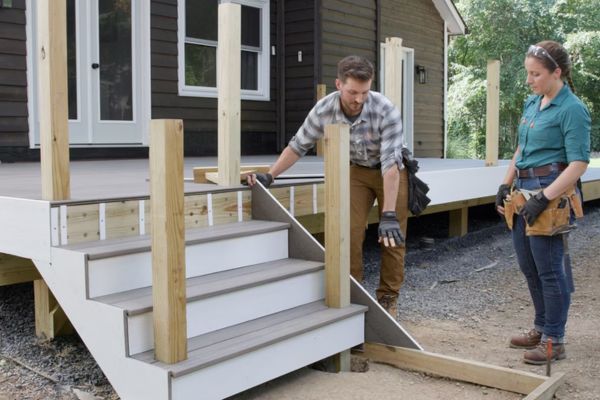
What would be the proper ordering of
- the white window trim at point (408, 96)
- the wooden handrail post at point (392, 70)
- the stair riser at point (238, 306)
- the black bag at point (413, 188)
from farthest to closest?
1. the white window trim at point (408, 96)
2. the wooden handrail post at point (392, 70)
3. the black bag at point (413, 188)
4. the stair riser at point (238, 306)

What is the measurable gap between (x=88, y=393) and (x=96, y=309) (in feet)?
1.96

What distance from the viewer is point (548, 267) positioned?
312cm

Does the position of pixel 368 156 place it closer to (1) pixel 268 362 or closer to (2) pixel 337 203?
(2) pixel 337 203

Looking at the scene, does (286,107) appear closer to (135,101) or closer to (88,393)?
(135,101)

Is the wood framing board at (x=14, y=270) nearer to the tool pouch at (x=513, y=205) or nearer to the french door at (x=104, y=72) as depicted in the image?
the tool pouch at (x=513, y=205)

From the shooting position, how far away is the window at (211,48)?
793cm

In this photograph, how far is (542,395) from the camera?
2664 mm

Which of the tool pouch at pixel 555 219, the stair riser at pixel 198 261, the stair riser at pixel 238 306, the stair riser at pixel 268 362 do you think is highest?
the tool pouch at pixel 555 219

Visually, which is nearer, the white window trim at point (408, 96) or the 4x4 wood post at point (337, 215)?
the 4x4 wood post at point (337, 215)

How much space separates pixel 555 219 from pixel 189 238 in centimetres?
160

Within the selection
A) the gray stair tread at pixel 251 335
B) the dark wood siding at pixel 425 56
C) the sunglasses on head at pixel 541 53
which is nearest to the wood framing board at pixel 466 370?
the gray stair tread at pixel 251 335

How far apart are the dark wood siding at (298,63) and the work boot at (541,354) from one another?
19.9ft

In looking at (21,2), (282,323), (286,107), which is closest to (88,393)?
(282,323)

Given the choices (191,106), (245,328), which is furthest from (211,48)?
(245,328)
